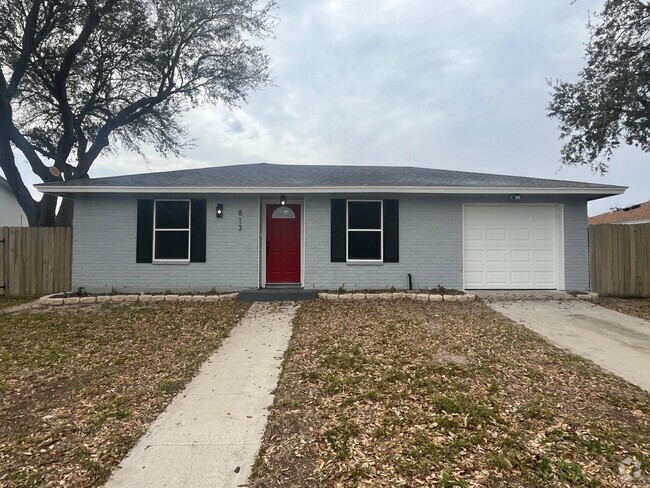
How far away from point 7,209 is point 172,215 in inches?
666

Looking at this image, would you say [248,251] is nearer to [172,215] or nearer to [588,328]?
[172,215]

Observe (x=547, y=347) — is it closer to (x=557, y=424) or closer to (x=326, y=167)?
(x=557, y=424)

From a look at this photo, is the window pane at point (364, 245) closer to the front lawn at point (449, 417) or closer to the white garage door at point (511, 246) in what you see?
the white garage door at point (511, 246)

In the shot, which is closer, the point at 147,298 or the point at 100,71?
the point at 147,298

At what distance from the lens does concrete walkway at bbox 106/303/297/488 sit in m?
2.38

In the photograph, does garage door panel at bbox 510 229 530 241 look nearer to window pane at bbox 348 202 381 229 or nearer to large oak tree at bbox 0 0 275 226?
window pane at bbox 348 202 381 229

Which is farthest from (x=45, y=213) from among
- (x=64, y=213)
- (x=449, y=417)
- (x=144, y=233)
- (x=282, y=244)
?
(x=449, y=417)

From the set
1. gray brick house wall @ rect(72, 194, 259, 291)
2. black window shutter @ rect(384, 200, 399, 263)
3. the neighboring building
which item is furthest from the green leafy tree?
the neighboring building

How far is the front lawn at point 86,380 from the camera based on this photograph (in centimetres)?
255

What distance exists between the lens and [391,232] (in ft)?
29.0

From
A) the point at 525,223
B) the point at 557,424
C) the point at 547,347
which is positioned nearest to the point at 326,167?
the point at 525,223

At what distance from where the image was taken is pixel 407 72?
13227 millimetres

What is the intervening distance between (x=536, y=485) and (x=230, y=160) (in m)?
19.4

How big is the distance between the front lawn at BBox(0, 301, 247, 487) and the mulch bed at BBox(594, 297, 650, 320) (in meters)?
7.57
